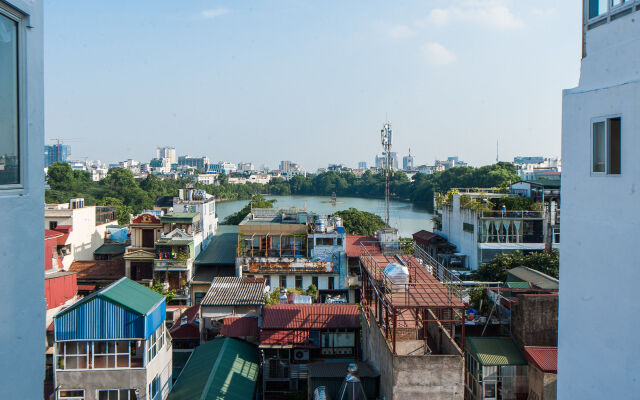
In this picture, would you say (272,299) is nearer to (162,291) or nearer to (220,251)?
(162,291)

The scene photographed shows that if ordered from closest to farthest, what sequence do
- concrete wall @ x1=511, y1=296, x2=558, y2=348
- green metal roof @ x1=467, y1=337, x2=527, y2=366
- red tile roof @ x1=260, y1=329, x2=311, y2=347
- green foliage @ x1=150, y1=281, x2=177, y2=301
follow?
green metal roof @ x1=467, y1=337, x2=527, y2=366, concrete wall @ x1=511, y1=296, x2=558, y2=348, red tile roof @ x1=260, y1=329, x2=311, y2=347, green foliage @ x1=150, y1=281, x2=177, y2=301

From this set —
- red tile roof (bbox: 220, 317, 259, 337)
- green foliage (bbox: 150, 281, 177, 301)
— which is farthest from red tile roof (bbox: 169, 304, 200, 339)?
green foliage (bbox: 150, 281, 177, 301)

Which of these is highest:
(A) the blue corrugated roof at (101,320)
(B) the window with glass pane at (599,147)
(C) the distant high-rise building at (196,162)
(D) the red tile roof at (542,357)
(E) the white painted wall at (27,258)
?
(C) the distant high-rise building at (196,162)

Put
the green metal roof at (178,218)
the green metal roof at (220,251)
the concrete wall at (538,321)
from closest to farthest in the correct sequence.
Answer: the concrete wall at (538,321) < the green metal roof at (220,251) < the green metal roof at (178,218)

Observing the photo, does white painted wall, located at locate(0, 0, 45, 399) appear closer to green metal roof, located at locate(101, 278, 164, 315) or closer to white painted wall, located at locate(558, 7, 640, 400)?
white painted wall, located at locate(558, 7, 640, 400)

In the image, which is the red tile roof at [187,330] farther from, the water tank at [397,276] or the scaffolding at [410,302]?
the water tank at [397,276]

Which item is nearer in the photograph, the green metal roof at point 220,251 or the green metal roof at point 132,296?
the green metal roof at point 132,296

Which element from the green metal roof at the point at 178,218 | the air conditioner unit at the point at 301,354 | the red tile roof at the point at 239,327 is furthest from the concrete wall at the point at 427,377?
the green metal roof at the point at 178,218

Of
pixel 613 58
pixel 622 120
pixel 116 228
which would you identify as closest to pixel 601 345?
pixel 622 120
